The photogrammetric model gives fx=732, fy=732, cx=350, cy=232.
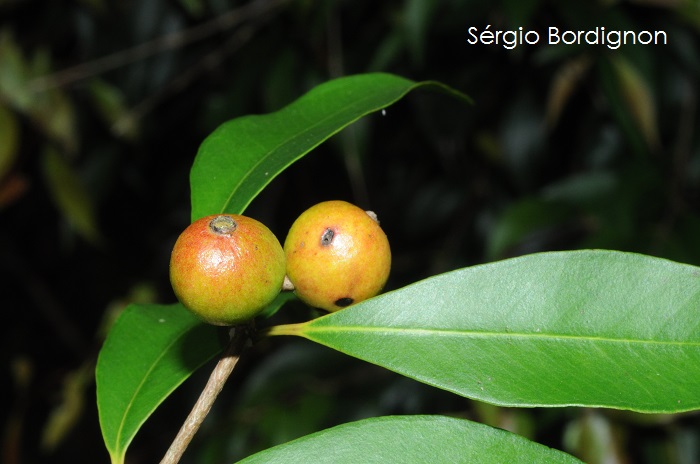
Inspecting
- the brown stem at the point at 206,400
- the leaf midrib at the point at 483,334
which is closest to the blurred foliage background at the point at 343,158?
the leaf midrib at the point at 483,334

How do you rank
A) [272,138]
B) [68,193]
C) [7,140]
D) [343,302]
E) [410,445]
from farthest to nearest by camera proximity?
[68,193]
[7,140]
[272,138]
[343,302]
[410,445]

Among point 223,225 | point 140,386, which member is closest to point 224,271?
point 223,225

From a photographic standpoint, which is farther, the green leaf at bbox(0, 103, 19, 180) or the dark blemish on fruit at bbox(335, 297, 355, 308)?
the green leaf at bbox(0, 103, 19, 180)

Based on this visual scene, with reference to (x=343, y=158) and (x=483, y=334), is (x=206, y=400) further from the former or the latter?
(x=343, y=158)

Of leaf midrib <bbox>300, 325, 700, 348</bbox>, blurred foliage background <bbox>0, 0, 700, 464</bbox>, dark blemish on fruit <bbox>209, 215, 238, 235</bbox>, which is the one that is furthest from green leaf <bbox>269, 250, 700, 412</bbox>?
blurred foliage background <bbox>0, 0, 700, 464</bbox>

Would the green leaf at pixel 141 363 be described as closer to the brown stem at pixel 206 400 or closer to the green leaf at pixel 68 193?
the brown stem at pixel 206 400

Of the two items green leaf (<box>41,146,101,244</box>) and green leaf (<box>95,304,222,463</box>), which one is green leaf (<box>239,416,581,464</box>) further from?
green leaf (<box>41,146,101,244</box>)

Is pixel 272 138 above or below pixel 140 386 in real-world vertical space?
above

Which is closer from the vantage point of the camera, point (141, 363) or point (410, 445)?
point (410, 445)
